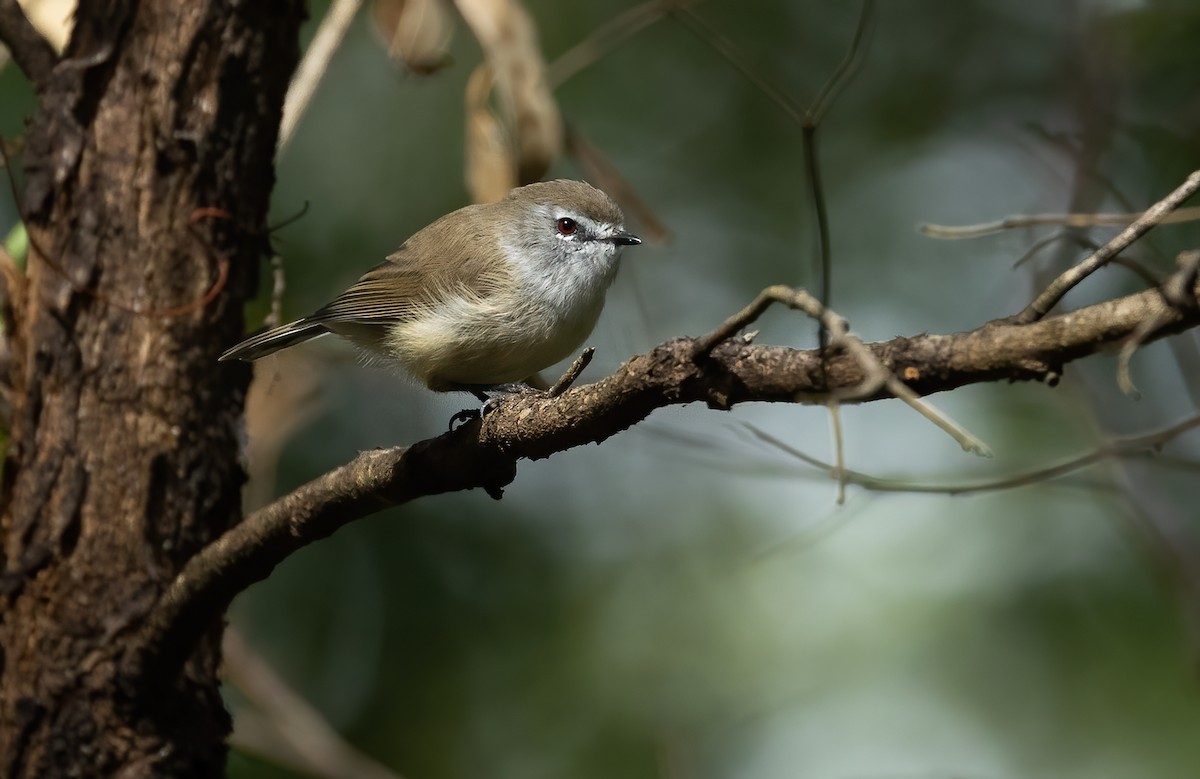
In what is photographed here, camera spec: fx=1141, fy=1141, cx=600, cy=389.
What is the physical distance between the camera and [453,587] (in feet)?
23.9

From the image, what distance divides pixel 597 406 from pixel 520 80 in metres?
2.06

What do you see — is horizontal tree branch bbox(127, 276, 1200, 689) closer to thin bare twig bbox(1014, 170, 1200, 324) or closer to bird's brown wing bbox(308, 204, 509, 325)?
thin bare twig bbox(1014, 170, 1200, 324)

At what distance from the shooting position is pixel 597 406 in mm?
2064

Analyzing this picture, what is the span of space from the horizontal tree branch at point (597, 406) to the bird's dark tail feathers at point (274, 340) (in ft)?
2.40

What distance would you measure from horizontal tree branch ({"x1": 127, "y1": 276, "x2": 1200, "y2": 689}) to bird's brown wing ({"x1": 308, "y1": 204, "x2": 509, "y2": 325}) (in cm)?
106

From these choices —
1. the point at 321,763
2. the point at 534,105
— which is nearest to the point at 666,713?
the point at 321,763

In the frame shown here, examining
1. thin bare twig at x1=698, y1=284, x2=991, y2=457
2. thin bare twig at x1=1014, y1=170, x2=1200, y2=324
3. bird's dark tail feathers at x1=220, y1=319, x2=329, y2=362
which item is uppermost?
bird's dark tail feathers at x1=220, y1=319, x2=329, y2=362

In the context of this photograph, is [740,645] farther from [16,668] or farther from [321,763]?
[16,668]

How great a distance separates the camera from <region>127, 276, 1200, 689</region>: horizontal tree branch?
1.66 metres

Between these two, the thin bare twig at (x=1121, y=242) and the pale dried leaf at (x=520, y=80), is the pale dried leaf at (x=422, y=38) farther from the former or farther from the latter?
the thin bare twig at (x=1121, y=242)

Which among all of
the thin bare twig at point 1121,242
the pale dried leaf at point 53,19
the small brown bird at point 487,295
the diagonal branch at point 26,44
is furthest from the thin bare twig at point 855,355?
the pale dried leaf at point 53,19

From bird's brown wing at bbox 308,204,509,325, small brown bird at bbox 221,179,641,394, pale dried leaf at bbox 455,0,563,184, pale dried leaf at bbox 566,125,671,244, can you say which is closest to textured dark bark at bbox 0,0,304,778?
small brown bird at bbox 221,179,641,394

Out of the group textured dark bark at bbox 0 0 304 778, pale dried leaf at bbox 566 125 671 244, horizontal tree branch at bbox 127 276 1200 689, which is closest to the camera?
horizontal tree branch at bbox 127 276 1200 689

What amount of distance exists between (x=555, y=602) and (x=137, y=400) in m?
4.53
